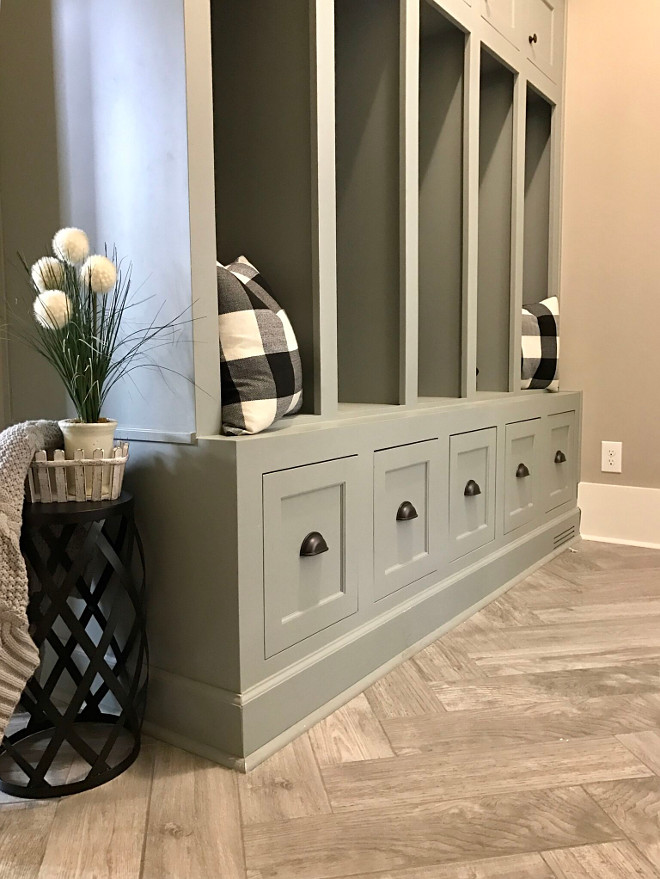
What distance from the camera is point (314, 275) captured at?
157cm

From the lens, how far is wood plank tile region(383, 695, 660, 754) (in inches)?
54.4

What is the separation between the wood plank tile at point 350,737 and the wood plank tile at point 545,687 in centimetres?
18

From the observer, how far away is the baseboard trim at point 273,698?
1.30m

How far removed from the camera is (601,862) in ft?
3.41

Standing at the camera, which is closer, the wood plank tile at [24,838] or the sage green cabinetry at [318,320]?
the wood plank tile at [24,838]

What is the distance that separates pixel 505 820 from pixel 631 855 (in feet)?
0.59

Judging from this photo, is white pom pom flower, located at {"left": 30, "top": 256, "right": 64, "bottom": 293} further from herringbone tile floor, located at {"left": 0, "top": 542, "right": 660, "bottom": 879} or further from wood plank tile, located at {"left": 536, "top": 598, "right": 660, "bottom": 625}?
wood plank tile, located at {"left": 536, "top": 598, "right": 660, "bottom": 625}

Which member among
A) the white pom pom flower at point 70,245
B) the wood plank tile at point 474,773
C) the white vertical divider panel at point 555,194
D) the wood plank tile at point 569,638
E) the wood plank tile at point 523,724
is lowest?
the wood plank tile at point 569,638

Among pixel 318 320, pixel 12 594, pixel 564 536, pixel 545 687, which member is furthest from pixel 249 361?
pixel 564 536

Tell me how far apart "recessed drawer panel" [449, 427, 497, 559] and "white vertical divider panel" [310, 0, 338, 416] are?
21.0 inches

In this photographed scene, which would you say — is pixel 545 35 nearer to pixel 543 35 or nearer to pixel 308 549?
pixel 543 35

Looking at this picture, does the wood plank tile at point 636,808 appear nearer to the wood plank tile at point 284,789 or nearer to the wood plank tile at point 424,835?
the wood plank tile at point 424,835

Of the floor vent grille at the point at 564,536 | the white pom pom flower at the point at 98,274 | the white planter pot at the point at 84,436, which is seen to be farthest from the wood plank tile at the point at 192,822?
the floor vent grille at the point at 564,536

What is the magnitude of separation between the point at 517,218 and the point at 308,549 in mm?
1555
